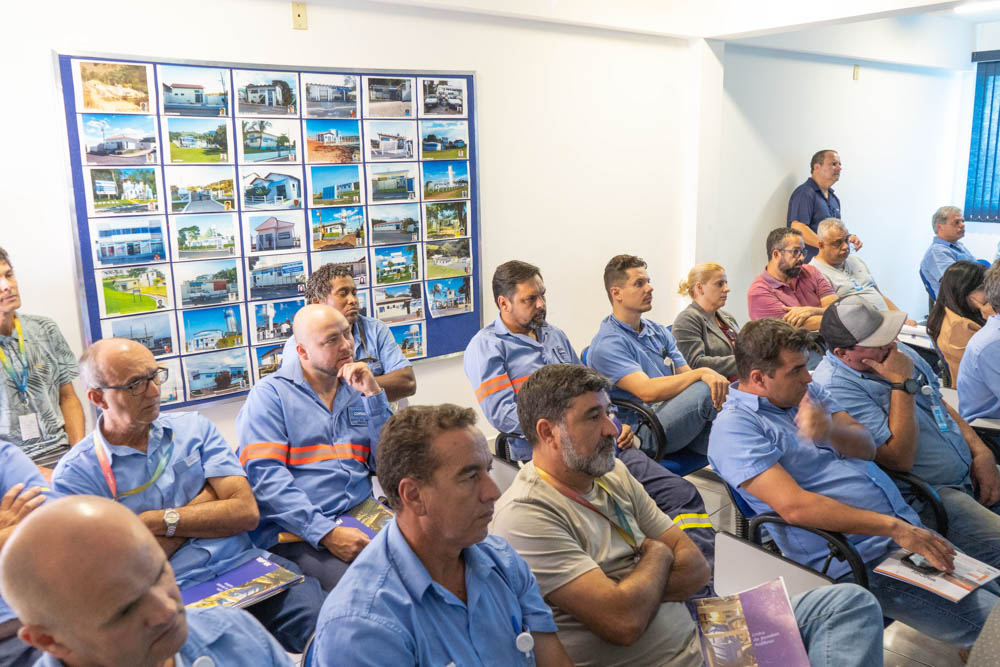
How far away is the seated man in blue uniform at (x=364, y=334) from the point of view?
3.40m

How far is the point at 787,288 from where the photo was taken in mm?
4914

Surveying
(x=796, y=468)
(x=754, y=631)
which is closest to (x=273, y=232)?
(x=796, y=468)

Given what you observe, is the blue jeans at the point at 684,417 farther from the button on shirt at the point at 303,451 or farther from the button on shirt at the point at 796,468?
the button on shirt at the point at 303,451

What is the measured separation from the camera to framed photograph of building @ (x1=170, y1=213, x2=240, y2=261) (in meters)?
3.51

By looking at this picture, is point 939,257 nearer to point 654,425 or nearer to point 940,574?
point 654,425

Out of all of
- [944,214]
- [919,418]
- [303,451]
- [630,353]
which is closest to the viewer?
[303,451]

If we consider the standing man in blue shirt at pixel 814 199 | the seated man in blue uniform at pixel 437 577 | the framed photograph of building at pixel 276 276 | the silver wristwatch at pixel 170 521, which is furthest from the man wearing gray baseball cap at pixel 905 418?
the standing man in blue shirt at pixel 814 199

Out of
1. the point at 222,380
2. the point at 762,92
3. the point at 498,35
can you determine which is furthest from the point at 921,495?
the point at 762,92

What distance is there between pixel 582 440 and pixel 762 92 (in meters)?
5.44

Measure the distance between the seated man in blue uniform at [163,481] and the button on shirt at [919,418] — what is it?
2.02 metres

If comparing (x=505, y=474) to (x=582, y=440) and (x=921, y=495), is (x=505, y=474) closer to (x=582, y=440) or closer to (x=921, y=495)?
(x=582, y=440)

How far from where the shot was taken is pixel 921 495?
2637 mm

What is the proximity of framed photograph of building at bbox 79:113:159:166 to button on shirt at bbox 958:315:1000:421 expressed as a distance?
3778 mm

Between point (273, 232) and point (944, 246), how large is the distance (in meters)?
5.70
